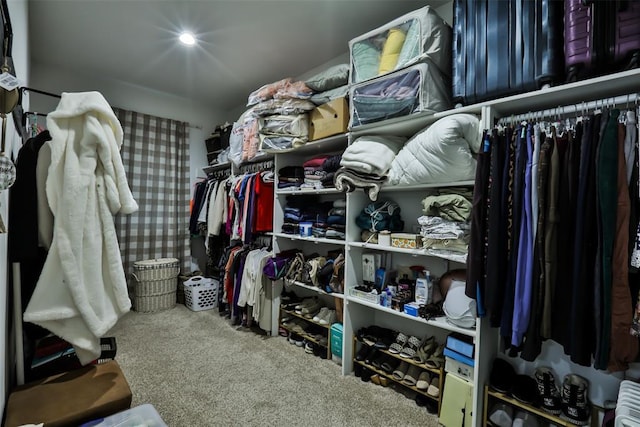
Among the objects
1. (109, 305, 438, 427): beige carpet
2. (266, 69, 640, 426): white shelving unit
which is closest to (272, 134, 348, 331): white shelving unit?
(266, 69, 640, 426): white shelving unit

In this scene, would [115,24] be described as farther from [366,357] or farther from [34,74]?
[366,357]

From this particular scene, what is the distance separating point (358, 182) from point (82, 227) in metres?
1.45

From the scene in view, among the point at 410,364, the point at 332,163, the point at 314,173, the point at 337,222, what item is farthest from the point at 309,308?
the point at 332,163

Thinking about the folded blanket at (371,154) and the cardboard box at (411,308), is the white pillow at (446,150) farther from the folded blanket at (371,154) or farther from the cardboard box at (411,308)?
the cardboard box at (411,308)

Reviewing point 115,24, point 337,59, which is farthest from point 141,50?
point 337,59

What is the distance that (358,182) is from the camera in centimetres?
191

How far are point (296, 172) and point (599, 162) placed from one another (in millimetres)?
1998

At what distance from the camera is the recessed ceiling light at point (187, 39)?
2358 millimetres

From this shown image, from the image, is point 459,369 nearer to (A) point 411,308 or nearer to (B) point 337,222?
(A) point 411,308

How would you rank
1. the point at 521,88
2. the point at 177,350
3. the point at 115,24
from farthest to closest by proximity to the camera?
the point at 177,350
the point at 115,24
the point at 521,88

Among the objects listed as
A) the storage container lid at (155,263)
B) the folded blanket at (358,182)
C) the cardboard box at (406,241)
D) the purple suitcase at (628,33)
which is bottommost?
the storage container lid at (155,263)

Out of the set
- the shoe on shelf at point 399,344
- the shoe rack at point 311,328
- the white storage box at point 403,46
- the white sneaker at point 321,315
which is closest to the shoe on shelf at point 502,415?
the shoe on shelf at point 399,344

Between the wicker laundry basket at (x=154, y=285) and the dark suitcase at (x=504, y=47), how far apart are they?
332cm

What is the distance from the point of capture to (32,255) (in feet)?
A: 3.86
